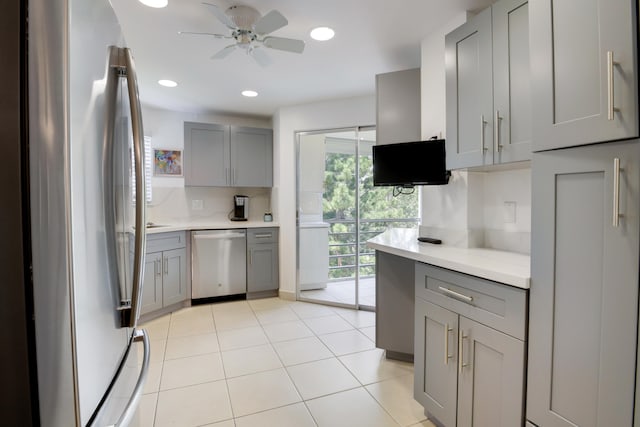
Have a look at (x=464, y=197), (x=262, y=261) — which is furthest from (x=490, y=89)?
(x=262, y=261)

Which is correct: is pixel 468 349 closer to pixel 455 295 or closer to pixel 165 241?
pixel 455 295

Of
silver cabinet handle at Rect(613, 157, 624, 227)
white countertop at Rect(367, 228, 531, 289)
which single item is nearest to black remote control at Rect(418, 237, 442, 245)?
white countertop at Rect(367, 228, 531, 289)

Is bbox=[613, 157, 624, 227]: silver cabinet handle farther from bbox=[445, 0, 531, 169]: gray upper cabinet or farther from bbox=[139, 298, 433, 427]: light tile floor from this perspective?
bbox=[139, 298, 433, 427]: light tile floor

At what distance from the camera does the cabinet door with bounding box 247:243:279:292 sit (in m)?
3.92

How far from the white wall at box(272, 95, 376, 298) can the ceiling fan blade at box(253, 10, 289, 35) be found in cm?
178

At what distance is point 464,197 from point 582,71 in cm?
108

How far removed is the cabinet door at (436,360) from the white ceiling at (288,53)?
71.9 inches

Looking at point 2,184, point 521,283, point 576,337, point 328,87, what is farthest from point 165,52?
point 576,337

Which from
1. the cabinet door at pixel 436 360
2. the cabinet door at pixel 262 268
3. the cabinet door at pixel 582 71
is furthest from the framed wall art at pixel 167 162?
the cabinet door at pixel 582 71

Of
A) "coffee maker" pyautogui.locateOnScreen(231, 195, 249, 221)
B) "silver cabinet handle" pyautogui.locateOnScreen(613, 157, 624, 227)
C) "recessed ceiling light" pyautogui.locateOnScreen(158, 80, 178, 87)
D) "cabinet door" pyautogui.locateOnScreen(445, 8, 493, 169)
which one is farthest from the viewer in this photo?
"coffee maker" pyautogui.locateOnScreen(231, 195, 249, 221)

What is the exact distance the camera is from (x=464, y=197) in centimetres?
199

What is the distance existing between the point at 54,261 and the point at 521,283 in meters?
1.36

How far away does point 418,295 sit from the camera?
5.61 ft

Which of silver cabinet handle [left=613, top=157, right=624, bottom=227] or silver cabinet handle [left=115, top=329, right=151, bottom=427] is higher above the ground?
silver cabinet handle [left=613, top=157, right=624, bottom=227]
